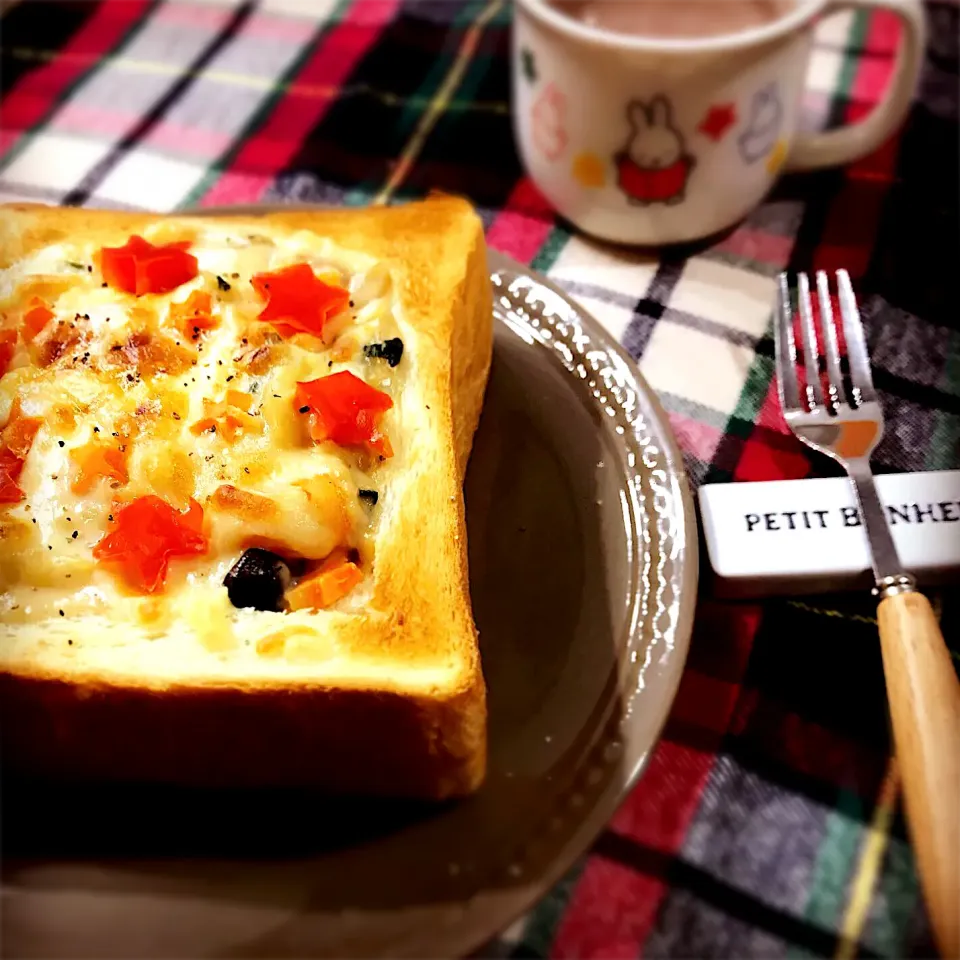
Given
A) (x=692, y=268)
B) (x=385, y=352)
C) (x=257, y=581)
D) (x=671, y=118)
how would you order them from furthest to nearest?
1. (x=692, y=268)
2. (x=671, y=118)
3. (x=385, y=352)
4. (x=257, y=581)

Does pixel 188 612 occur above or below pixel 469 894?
above

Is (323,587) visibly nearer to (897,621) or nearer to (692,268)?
(897,621)

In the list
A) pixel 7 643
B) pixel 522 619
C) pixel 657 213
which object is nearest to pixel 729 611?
pixel 522 619

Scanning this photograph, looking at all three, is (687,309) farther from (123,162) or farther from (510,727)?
(123,162)

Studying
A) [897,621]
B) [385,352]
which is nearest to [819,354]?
[897,621]

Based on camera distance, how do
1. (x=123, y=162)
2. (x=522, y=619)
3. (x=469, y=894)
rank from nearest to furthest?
(x=469, y=894) < (x=522, y=619) < (x=123, y=162)

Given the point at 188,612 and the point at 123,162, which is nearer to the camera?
the point at 188,612

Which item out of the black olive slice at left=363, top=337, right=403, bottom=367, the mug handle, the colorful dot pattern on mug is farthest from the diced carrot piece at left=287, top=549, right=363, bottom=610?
the mug handle
